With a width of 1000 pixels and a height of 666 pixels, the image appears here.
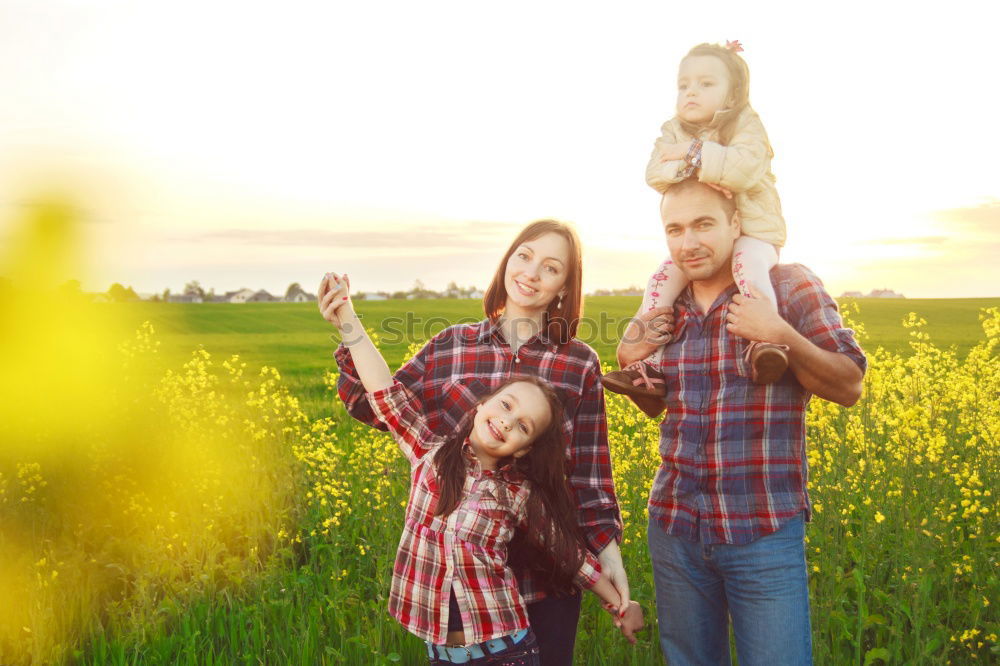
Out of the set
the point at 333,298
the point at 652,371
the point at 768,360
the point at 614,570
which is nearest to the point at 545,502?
the point at 614,570

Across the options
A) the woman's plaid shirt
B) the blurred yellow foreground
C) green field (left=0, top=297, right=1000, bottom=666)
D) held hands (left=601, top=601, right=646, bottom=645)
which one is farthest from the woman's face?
the blurred yellow foreground

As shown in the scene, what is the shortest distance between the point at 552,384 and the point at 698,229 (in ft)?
2.58

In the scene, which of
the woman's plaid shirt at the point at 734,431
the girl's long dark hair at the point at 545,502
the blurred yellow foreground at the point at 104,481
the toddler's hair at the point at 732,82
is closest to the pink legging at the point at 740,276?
the woman's plaid shirt at the point at 734,431

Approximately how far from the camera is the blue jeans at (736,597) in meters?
2.61

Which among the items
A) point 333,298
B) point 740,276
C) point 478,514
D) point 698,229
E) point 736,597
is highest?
point 698,229

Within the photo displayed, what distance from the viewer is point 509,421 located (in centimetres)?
255

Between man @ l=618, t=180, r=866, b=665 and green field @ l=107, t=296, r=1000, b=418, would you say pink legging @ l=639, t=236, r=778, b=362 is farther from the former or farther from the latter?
green field @ l=107, t=296, r=1000, b=418

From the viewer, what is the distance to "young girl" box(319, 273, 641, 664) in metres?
2.54

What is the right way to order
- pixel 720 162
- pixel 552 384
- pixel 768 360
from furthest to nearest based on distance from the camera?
pixel 552 384 → pixel 720 162 → pixel 768 360

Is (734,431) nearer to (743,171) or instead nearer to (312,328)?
(743,171)

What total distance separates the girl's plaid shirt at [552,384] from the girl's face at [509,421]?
10.3 inches

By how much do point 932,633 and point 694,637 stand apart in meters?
2.19

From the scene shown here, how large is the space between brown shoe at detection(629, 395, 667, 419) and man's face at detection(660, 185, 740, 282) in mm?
494

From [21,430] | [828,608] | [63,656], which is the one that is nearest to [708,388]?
[828,608]
